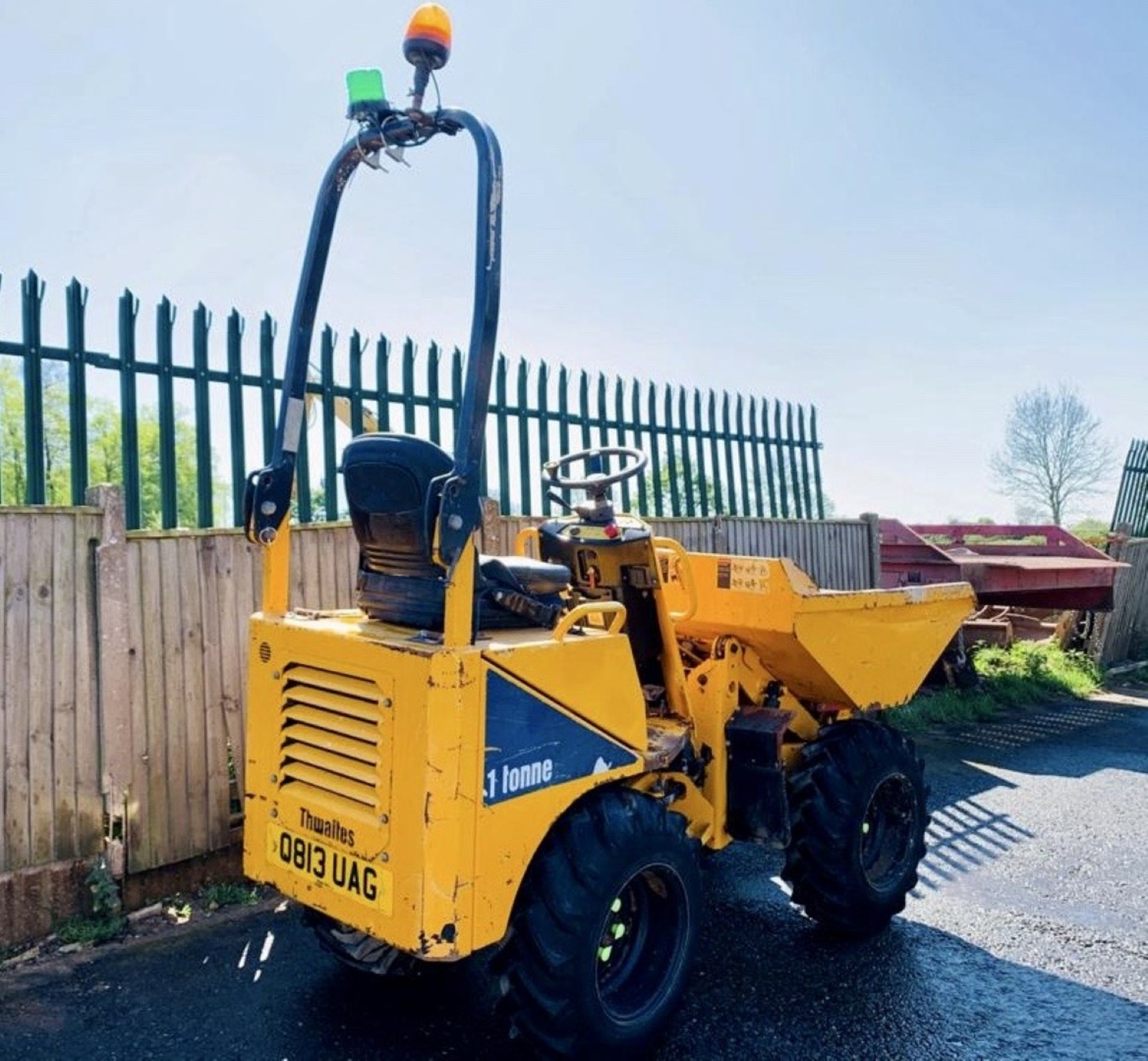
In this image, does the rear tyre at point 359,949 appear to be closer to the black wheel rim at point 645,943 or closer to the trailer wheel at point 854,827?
the black wheel rim at point 645,943

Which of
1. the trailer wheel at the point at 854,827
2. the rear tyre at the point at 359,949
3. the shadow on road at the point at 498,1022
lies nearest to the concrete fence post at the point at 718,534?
the trailer wheel at the point at 854,827

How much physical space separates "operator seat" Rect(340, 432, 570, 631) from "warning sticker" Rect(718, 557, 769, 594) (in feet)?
3.01

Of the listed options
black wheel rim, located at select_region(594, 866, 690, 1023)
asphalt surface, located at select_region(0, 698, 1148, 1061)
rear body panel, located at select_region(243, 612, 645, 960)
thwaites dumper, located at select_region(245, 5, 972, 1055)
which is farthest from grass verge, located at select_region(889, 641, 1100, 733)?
rear body panel, located at select_region(243, 612, 645, 960)

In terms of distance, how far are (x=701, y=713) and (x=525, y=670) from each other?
4.39ft

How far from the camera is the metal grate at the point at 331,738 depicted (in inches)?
115

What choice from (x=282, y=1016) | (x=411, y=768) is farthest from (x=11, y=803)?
(x=411, y=768)

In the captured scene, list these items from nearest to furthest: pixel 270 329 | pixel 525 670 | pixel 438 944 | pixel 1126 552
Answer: pixel 438 944
pixel 525 670
pixel 270 329
pixel 1126 552

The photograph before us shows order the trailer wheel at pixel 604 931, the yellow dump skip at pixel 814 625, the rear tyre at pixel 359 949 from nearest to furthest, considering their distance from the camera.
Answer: the trailer wheel at pixel 604 931 → the rear tyre at pixel 359 949 → the yellow dump skip at pixel 814 625

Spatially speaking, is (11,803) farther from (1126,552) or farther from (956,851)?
(1126,552)

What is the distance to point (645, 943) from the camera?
11.0 feet

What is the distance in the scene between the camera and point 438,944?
269 cm

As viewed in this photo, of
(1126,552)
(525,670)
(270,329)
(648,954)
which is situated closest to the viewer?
(525,670)

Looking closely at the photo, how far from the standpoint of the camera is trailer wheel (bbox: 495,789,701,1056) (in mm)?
2898

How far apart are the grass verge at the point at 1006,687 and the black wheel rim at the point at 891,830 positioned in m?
4.24
